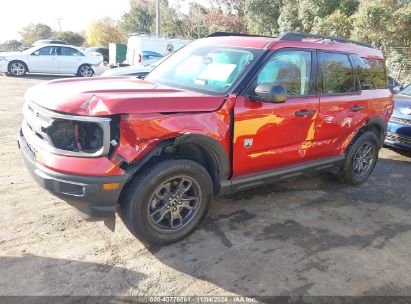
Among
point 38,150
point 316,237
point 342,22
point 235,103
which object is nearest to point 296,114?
point 235,103

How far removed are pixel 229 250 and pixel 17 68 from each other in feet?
51.6

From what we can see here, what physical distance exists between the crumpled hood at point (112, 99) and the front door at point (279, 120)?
1.30ft

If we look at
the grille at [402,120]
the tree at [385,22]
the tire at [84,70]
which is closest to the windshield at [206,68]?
the grille at [402,120]

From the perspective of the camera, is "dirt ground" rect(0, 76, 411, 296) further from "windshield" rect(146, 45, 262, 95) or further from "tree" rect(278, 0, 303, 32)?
"tree" rect(278, 0, 303, 32)

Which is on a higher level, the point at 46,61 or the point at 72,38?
the point at 72,38

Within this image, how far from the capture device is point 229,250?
3.44 metres

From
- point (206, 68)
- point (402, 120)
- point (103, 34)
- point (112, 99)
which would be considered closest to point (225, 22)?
point (103, 34)

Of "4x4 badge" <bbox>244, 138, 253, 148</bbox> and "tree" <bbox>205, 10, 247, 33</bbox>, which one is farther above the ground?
"tree" <bbox>205, 10, 247, 33</bbox>

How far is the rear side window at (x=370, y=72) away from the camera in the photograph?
195 inches

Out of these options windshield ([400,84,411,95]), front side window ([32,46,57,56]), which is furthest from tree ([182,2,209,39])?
windshield ([400,84,411,95])

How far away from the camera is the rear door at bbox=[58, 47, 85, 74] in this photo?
16.4 m

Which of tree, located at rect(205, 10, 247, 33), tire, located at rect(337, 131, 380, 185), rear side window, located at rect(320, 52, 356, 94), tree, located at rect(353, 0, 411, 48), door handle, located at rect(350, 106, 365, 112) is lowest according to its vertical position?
tire, located at rect(337, 131, 380, 185)

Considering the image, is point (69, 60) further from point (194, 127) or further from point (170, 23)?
point (170, 23)

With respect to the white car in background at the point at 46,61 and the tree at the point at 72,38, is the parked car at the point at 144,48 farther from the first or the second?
the tree at the point at 72,38
